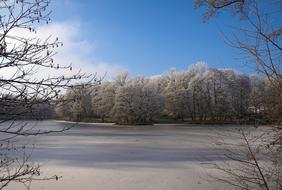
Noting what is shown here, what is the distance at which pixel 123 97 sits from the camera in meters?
50.2

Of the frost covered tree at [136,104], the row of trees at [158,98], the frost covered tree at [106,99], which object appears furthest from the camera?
the frost covered tree at [106,99]

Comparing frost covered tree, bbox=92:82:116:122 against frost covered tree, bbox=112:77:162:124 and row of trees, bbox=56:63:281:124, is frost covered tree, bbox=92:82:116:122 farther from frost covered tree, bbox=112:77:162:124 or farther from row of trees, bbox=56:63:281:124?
frost covered tree, bbox=112:77:162:124

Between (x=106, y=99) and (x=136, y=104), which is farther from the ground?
(x=106, y=99)

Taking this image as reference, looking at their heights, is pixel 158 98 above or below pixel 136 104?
above

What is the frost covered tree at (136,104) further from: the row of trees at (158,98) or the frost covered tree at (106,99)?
the frost covered tree at (106,99)

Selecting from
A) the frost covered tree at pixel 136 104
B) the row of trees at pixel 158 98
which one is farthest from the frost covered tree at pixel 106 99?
the frost covered tree at pixel 136 104

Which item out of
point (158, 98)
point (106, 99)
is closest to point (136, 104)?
point (158, 98)

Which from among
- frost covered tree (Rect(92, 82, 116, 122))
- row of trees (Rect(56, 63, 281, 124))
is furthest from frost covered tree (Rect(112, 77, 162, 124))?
frost covered tree (Rect(92, 82, 116, 122))

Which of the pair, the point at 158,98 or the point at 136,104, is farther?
the point at 158,98

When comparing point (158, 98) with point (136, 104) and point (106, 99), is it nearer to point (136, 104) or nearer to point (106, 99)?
point (136, 104)

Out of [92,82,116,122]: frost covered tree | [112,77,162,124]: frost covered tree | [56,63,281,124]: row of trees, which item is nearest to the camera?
[56,63,281,124]: row of trees

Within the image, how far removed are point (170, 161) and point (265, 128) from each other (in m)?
10.2

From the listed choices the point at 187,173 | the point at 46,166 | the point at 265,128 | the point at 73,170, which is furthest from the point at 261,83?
the point at 46,166

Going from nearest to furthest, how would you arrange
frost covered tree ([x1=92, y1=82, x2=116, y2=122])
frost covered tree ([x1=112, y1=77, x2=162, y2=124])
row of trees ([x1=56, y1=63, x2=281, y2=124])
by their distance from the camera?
row of trees ([x1=56, y1=63, x2=281, y2=124]) < frost covered tree ([x1=112, y1=77, x2=162, y2=124]) < frost covered tree ([x1=92, y1=82, x2=116, y2=122])
